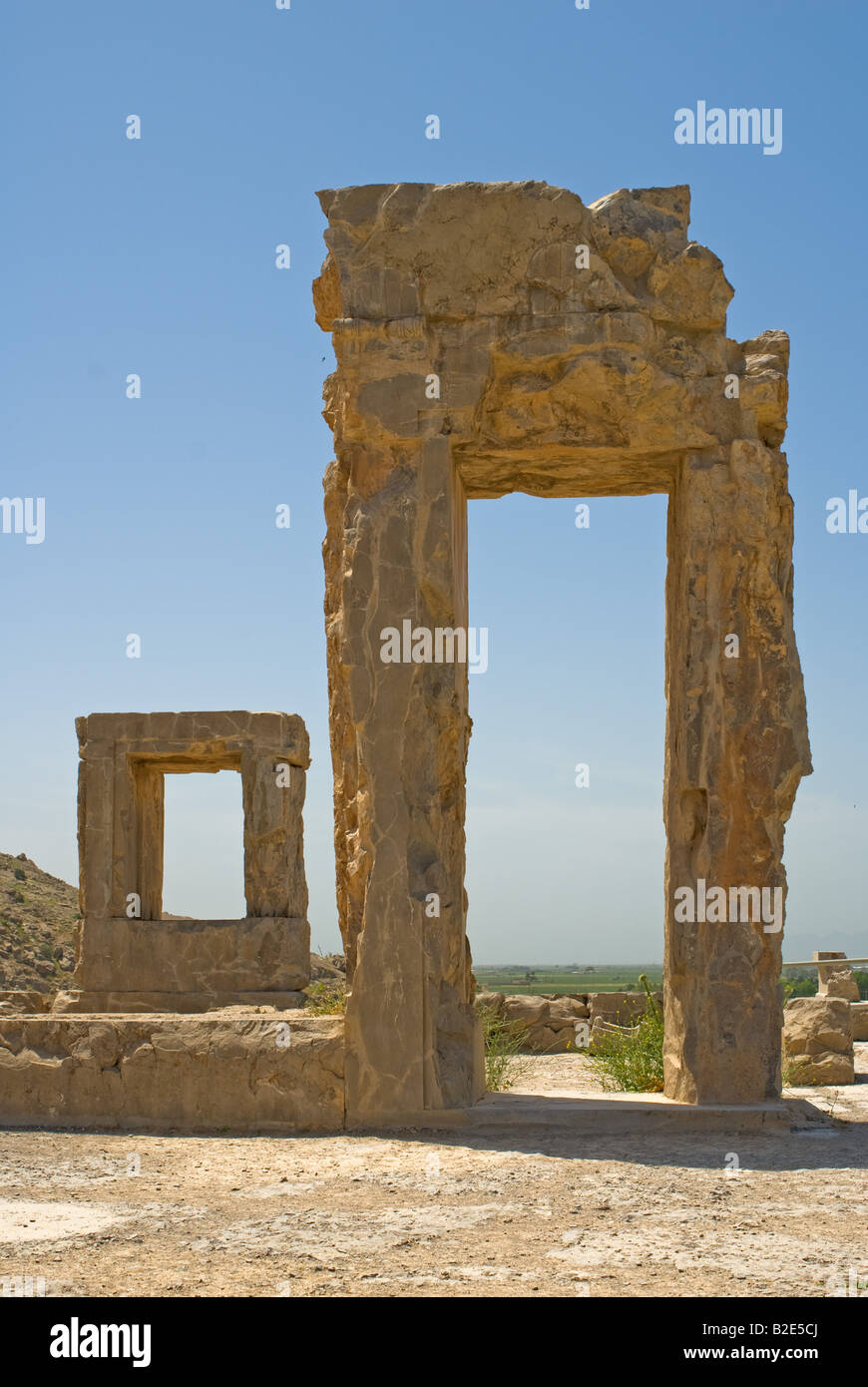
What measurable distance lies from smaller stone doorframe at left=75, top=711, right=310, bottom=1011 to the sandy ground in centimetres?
589

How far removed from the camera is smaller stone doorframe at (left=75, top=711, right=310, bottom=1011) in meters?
12.7

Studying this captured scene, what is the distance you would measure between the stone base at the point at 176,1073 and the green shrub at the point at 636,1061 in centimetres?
187

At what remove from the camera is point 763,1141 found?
6.43 metres

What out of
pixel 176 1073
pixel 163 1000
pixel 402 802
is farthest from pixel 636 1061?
pixel 163 1000

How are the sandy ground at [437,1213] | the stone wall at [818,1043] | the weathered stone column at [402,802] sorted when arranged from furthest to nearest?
the stone wall at [818,1043] → the weathered stone column at [402,802] → the sandy ground at [437,1213]

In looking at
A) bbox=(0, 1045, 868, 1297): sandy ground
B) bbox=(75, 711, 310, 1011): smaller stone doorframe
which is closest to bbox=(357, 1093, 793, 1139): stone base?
bbox=(0, 1045, 868, 1297): sandy ground

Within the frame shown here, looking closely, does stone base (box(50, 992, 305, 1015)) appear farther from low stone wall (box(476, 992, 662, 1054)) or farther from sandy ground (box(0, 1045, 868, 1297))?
sandy ground (box(0, 1045, 868, 1297))

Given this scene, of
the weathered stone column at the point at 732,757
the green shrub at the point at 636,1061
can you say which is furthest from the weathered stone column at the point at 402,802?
the green shrub at the point at 636,1061

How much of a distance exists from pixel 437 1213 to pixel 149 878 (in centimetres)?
885

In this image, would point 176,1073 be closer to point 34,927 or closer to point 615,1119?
point 615,1119

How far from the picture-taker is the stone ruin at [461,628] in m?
6.90

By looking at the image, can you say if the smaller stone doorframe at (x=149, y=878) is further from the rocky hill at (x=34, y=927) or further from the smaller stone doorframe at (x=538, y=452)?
the rocky hill at (x=34, y=927)

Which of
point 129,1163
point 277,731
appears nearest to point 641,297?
point 129,1163

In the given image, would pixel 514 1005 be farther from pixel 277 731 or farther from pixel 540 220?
pixel 540 220
